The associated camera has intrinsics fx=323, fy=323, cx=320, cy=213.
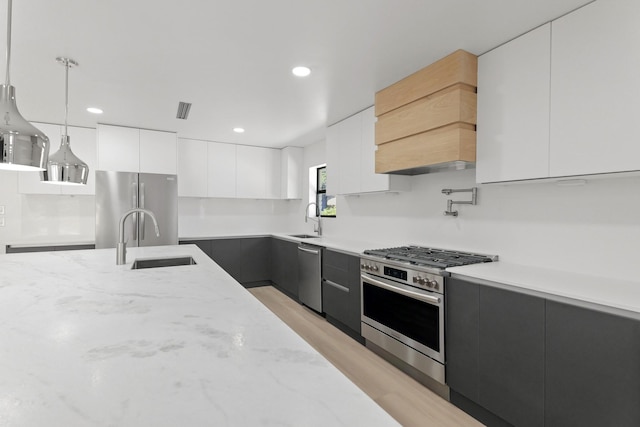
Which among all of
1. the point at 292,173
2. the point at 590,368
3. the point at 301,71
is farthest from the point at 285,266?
the point at 590,368

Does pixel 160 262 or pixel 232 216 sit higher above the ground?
pixel 232 216

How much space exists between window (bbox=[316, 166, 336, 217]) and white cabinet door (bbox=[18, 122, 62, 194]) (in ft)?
10.8

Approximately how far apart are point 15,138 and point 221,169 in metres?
3.88

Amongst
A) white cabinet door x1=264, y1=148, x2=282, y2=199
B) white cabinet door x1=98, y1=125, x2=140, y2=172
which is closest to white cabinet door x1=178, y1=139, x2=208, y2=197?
white cabinet door x1=98, y1=125, x2=140, y2=172

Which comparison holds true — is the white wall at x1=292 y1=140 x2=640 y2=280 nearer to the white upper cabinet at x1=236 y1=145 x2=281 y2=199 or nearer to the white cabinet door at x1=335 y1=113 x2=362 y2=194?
the white cabinet door at x1=335 y1=113 x2=362 y2=194

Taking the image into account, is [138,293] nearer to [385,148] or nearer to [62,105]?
[385,148]

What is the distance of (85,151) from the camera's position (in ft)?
13.3

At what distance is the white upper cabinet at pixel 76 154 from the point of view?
148 inches

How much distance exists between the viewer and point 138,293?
4.38ft

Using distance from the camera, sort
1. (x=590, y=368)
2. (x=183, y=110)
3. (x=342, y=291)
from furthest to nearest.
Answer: (x=183, y=110), (x=342, y=291), (x=590, y=368)

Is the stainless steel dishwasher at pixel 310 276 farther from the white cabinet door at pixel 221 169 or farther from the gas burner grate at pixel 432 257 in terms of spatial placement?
the white cabinet door at pixel 221 169

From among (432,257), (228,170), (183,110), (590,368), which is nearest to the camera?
(590,368)

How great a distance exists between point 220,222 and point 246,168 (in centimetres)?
98

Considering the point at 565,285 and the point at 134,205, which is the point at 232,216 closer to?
the point at 134,205
